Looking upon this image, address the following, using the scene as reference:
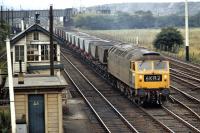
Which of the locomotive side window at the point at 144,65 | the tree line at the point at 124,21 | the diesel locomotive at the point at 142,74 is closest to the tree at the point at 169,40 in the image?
the diesel locomotive at the point at 142,74

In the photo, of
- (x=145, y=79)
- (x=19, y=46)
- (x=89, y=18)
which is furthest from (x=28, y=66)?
(x=89, y=18)

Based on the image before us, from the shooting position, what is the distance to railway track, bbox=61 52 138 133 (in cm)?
2332

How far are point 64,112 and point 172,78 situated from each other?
15.2m

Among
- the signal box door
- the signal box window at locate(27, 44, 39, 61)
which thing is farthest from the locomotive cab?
the signal box window at locate(27, 44, 39, 61)

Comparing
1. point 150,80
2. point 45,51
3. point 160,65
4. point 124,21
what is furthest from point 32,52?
point 124,21

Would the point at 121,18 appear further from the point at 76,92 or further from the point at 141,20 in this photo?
the point at 76,92

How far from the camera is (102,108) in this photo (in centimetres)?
2844

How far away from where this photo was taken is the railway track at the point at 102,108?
23.3m

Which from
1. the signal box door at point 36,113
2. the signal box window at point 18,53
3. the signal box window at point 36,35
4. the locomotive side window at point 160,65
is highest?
the signal box window at point 36,35

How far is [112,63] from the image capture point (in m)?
35.1

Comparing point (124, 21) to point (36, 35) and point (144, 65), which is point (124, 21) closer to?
point (36, 35)

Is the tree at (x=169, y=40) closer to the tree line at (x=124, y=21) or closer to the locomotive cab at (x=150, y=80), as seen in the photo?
the locomotive cab at (x=150, y=80)

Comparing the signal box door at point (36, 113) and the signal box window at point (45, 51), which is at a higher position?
the signal box window at point (45, 51)

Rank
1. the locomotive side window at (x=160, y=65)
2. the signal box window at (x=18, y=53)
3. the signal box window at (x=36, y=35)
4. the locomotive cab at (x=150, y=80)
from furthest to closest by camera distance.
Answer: the signal box window at (x=36, y=35) < the signal box window at (x=18, y=53) < the locomotive side window at (x=160, y=65) < the locomotive cab at (x=150, y=80)
